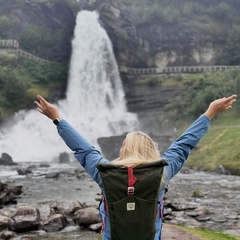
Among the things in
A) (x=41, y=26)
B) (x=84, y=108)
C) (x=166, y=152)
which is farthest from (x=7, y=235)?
(x=41, y=26)

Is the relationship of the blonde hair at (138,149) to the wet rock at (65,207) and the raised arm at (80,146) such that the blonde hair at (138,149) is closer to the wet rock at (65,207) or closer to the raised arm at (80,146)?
the raised arm at (80,146)

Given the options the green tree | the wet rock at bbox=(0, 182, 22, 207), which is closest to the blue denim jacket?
the wet rock at bbox=(0, 182, 22, 207)

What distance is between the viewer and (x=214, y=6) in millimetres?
92750

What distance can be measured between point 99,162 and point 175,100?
206 feet

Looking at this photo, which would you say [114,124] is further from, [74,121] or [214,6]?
[214,6]

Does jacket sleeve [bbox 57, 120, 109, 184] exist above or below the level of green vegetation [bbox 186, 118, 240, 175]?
above

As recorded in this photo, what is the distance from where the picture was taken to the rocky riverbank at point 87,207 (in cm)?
1253

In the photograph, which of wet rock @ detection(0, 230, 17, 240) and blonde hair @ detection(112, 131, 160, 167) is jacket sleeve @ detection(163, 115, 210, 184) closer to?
blonde hair @ detection(112, 131, 160, 167)

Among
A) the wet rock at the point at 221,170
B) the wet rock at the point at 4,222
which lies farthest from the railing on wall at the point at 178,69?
the wet rock at the point at 4,222

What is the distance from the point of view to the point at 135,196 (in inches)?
127

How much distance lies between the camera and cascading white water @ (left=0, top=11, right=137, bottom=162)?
2084 inches

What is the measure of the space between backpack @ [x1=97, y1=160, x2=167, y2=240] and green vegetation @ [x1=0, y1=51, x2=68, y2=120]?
5674 cm

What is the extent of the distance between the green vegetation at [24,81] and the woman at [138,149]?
56.1 meters

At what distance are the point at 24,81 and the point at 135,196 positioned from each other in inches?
2457
